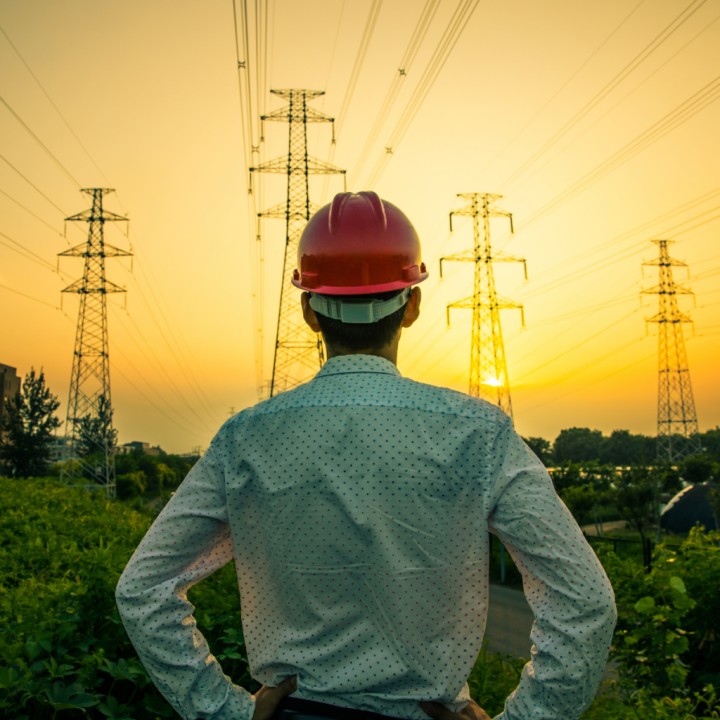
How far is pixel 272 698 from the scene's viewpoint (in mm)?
2129

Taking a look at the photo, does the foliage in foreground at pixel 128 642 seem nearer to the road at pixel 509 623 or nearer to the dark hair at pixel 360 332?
the dark hair at pixel 360 332

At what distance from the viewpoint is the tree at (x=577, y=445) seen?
403ft

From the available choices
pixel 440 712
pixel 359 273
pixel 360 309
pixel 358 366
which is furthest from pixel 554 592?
pixel 359 273

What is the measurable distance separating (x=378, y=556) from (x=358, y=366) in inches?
19.4

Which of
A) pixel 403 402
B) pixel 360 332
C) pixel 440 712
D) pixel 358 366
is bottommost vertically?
pixel 440 712

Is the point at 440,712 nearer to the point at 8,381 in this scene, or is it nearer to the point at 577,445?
the point at 8,381

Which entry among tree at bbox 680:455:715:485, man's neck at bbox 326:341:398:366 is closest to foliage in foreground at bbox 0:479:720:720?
man's neck at bbox 326:341:398:366

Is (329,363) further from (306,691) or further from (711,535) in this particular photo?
(711,535)

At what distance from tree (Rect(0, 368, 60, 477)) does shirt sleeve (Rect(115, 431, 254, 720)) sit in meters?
50.1

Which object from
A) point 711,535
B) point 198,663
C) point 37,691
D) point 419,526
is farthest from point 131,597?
point 711,535

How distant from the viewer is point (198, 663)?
7.13ft

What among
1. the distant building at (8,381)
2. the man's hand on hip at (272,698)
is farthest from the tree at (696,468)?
the man's hand on hip at (272,698)

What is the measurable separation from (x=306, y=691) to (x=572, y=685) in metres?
0.63

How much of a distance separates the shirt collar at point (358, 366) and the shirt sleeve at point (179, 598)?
336 mm
